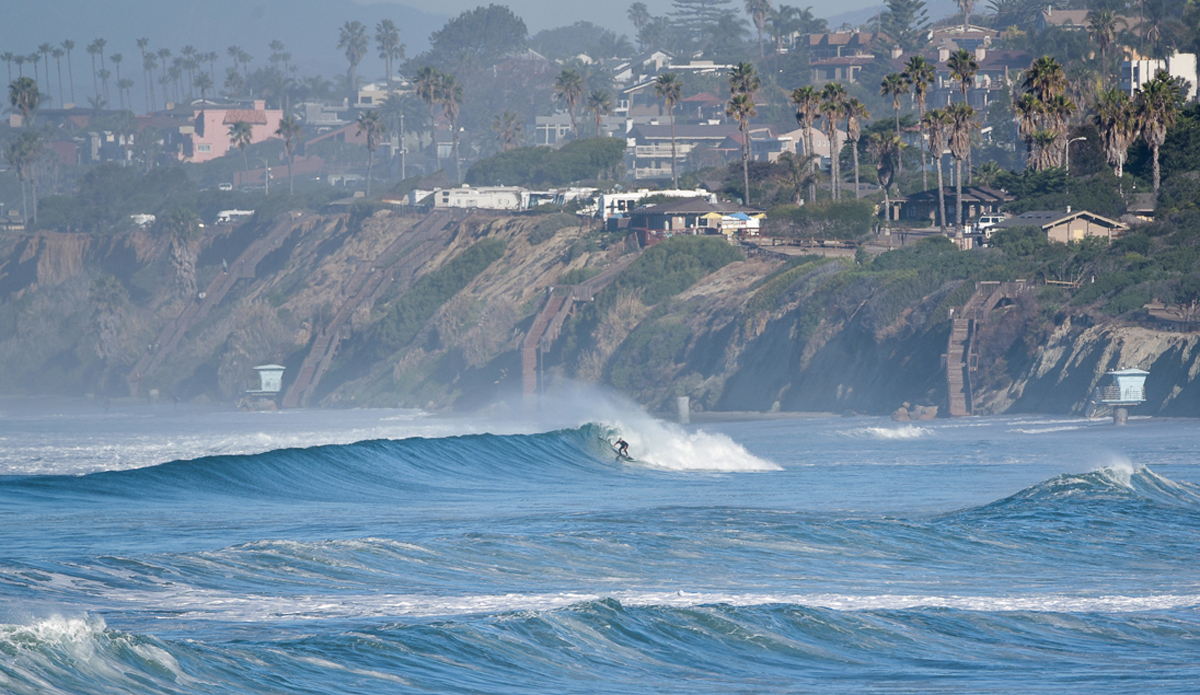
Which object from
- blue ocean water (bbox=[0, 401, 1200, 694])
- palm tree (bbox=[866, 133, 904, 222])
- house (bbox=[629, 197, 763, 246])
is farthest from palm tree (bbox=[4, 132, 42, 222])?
blue ocean water (bbox=[0, 401, 1200, 694])

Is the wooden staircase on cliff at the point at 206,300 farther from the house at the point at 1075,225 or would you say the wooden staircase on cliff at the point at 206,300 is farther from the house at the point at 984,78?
the house at the point at 1075,225

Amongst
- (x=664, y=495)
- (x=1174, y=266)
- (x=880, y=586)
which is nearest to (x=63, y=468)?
(x=664, y=495)

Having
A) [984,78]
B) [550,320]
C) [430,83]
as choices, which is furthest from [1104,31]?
[430,83]

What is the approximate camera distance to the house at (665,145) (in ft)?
589

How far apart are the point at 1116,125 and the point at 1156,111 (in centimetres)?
206

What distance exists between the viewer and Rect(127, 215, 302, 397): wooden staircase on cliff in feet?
416

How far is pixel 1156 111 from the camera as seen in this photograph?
259ft

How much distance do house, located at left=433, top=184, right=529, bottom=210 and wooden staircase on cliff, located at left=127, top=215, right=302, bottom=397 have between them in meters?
17.3

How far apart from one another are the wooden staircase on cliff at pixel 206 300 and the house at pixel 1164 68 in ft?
245

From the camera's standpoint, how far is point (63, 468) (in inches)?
2334


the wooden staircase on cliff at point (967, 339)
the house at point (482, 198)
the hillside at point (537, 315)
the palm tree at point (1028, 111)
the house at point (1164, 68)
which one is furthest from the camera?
the house at point (482, 198)

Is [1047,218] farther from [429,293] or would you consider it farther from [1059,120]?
[429,293]

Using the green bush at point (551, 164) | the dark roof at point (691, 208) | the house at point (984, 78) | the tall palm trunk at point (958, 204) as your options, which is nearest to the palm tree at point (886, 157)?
the tall palm trunk at point (958, 204)

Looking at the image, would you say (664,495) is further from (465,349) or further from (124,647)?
(465,349)
